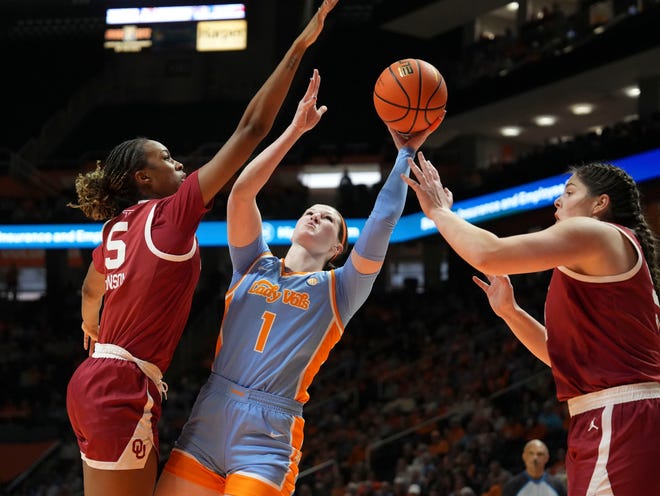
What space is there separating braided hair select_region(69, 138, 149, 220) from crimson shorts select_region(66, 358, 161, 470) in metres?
0.70

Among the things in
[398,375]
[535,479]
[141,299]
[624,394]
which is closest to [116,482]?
[141,299]

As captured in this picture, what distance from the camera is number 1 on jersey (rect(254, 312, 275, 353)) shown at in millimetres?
3871

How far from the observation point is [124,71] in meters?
27.1

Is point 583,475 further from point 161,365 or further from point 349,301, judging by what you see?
point 161,365

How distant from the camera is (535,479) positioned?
7.34 metres

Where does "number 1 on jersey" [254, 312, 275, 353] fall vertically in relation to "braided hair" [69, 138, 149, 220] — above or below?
below

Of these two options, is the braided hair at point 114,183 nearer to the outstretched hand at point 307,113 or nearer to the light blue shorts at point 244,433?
the outstretched hand at point 307,113

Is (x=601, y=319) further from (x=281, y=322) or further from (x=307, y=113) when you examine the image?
(x=307, y=113)

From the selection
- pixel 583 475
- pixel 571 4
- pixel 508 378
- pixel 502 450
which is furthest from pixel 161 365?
pixel 571 4

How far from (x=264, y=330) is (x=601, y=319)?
4.67 ft

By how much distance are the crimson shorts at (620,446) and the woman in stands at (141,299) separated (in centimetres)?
159

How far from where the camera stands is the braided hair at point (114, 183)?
3.84m

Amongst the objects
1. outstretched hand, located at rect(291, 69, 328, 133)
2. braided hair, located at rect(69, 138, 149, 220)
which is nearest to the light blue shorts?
braided hair, located at rect(69, 138, 149, 220)

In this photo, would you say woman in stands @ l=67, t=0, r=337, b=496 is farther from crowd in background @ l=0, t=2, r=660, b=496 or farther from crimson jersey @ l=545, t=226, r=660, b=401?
crowd in background @ l=0, t=2, r=660, b=496
